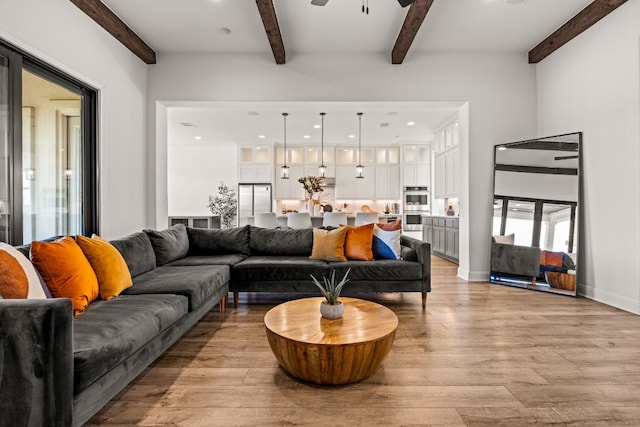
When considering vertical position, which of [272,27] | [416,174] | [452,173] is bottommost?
[452,173]

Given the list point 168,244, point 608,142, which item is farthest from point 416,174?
point 168,244

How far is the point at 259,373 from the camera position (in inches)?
→ 85.8

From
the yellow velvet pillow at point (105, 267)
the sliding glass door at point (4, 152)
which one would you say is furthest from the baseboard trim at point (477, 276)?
the sliding glass door at point (4, 152)

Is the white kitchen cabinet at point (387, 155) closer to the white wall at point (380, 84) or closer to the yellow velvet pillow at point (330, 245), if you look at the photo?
the white wall at point (380, 84)

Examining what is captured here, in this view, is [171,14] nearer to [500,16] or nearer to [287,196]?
[500,16]

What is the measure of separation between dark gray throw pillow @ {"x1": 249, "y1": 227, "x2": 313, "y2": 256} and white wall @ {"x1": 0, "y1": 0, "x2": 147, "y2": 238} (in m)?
1.74

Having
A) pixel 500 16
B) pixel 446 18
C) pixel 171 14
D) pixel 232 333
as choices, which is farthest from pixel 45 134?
pixel 500 16

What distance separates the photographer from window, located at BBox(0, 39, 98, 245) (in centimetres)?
280

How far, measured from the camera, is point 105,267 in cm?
246

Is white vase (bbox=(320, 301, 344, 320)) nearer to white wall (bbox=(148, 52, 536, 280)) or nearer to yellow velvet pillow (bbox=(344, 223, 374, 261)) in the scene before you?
yellow velvet pillow (bbox=(344, 223, 374, 261))

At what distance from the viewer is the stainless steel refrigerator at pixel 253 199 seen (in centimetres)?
952

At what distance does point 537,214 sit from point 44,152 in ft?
18.1

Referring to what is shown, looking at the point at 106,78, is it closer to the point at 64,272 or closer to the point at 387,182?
the point at 64,272

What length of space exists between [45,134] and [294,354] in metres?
3.18
